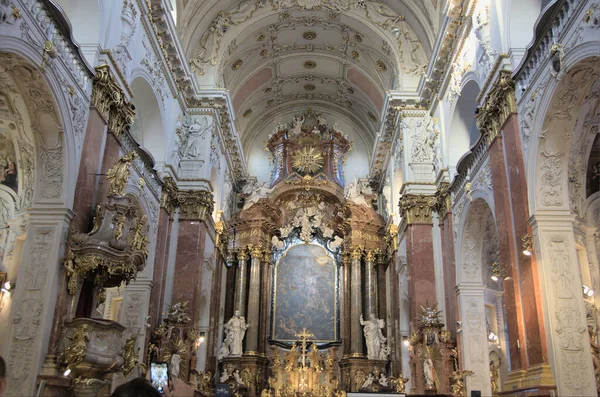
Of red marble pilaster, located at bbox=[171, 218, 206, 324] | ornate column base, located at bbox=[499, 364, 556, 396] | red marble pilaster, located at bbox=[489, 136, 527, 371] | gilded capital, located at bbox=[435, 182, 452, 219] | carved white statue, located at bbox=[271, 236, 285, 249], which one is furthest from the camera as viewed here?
carved white statue, located at bbox=[271, 236, 285, 249]

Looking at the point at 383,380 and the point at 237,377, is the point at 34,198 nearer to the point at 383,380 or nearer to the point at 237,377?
the point at 237,377

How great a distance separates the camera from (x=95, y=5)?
40.1 feet

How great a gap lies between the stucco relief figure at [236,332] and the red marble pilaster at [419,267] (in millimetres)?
7926

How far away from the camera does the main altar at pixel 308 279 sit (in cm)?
2273

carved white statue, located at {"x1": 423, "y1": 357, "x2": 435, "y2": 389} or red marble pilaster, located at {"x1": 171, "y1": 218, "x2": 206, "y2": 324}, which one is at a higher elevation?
red marble pilaster, located at {"x1": 171, "y1": 218, "x2": 206, "y2": 324}

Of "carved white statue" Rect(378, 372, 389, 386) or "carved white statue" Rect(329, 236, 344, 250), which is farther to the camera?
"carved white statue" Rect(329, 236, 344, 250)

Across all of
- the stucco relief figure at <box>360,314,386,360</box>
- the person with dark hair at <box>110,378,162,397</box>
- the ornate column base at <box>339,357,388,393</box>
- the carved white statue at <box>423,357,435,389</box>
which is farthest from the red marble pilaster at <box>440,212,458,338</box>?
the person with dark hair at <box>110,378,162,397</box>

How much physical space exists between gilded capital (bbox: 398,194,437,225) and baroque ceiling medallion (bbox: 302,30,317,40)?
857 cm

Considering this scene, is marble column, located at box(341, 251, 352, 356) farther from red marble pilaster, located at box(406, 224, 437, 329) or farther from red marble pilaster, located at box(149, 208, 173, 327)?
red marble pilaster, located at box(149, 208, 173, 327)

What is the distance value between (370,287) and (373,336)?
7.26ft

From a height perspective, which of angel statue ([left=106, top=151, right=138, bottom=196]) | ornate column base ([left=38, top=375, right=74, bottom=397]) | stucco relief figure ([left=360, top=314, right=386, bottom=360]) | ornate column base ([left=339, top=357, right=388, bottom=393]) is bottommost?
ornate column base ([left=38, top=375, right=74, bottom=397])

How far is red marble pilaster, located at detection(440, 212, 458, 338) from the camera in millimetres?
15906

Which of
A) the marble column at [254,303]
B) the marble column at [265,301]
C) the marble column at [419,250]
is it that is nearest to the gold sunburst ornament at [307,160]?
the marble column at [265,301]

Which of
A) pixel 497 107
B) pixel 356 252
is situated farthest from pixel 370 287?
pixel 497 107
